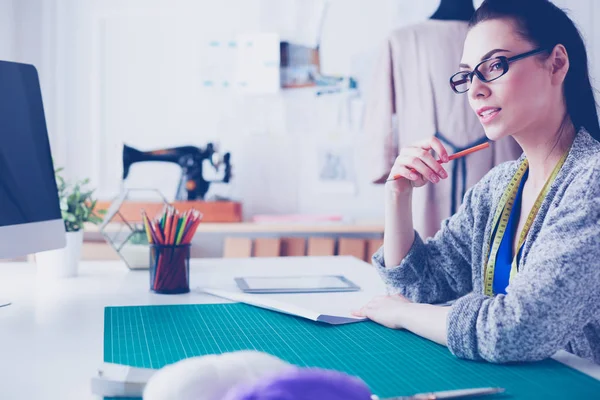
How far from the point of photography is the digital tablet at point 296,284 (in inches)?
53.1

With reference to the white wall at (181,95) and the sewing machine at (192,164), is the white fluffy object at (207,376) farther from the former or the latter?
the white wall at (181,95)

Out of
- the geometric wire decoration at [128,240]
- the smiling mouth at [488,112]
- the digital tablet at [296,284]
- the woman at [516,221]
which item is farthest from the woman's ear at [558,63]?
the geometric wire decoration at [128,240]

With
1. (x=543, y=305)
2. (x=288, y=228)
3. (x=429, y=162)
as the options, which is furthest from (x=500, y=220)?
(x=288, y=228)

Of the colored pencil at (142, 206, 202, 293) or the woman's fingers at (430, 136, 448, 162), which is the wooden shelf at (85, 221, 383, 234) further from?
the woman's fingers at (430, 136, 448, 162)

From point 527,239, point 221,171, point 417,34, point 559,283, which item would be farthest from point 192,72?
point 559,283

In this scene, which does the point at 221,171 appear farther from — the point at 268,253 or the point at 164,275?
the point at 164,275

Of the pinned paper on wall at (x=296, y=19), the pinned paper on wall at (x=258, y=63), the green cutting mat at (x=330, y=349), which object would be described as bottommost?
the green cutting mat at (x=330, y=349)

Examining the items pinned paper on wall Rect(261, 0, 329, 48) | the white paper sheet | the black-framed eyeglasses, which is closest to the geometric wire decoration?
the white paper sheet

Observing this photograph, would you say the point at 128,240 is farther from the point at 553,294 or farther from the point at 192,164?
the point at 553,294

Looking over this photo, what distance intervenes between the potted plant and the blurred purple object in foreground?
1072 millimetres

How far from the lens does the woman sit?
2.68 ft

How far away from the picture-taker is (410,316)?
0.95m

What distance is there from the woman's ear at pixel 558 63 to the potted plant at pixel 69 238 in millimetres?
1078

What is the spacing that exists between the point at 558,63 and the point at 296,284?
698mm
